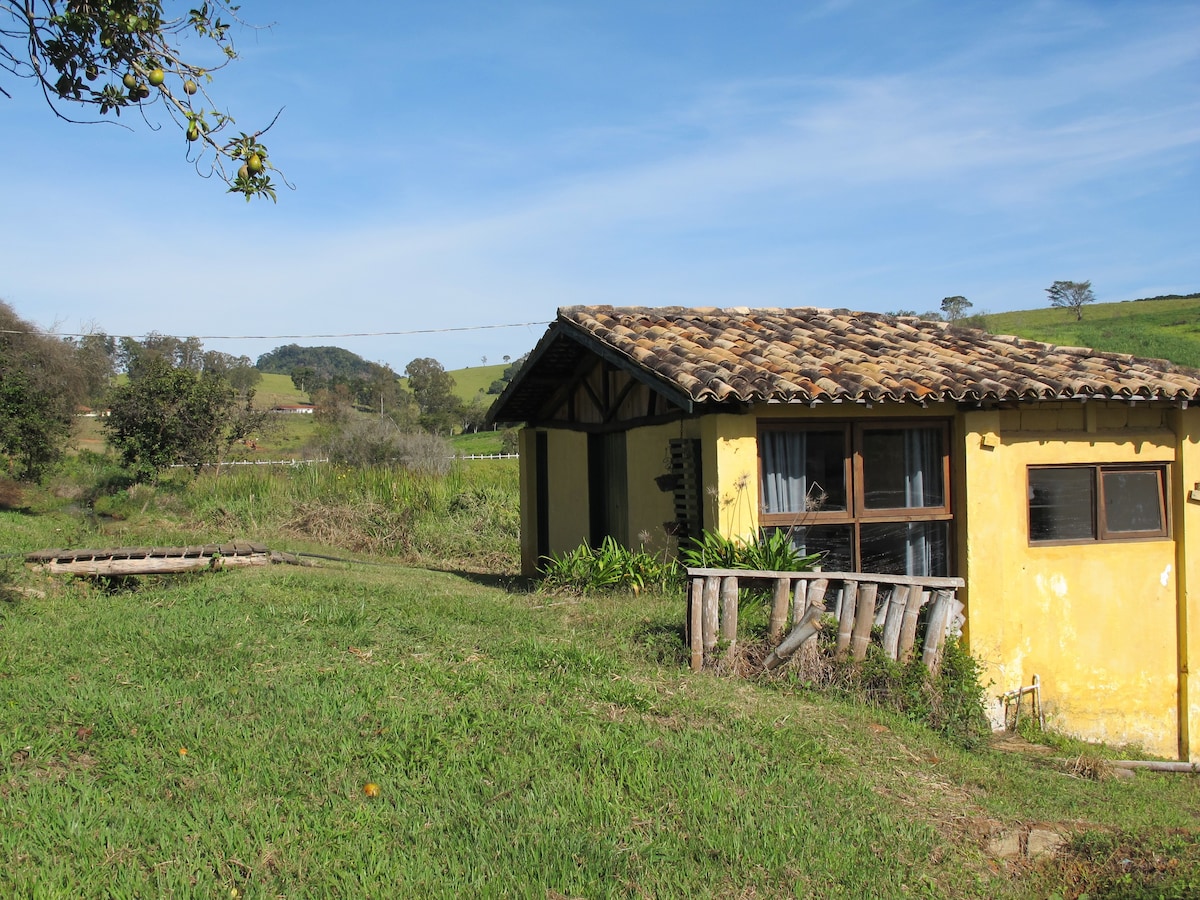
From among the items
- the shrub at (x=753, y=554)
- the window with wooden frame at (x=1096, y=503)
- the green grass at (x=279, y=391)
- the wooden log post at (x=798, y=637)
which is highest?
the green grass at (x=279, y=391)

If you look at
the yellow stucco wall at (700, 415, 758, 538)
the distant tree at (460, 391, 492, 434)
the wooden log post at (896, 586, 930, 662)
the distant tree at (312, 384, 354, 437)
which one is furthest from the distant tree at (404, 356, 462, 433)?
the wooden log post at (896, 586, 930, 662)

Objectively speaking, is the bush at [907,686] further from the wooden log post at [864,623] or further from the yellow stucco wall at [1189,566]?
the yellow stucco wall at [1189,566]

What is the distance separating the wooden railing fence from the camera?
713 cm

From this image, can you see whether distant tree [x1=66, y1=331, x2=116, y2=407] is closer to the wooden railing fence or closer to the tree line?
the tree line

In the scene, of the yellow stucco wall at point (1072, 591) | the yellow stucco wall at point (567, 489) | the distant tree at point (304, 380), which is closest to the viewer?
the yellow stucco wall at point (1072, 591)

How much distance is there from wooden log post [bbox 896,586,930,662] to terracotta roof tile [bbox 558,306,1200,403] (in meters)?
2.26

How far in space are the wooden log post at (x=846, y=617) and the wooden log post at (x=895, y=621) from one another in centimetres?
26

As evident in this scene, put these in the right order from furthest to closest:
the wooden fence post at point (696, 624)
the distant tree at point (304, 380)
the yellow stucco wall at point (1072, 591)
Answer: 1. the distant tree at point (304, 380)
2. the yellow stucco wall at point (1072, 591)
3. the wooden fence post at point (696, 624)

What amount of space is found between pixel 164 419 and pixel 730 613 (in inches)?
715

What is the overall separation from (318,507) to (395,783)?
16.3 meters

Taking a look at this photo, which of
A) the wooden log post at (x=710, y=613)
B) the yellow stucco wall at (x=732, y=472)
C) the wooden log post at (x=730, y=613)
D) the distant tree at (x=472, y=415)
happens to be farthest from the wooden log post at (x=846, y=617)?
the distant tree at (x=472, y=415)

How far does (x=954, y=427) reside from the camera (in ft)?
32.6

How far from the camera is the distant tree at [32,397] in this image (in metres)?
21.6

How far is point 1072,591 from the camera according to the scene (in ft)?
33.1
